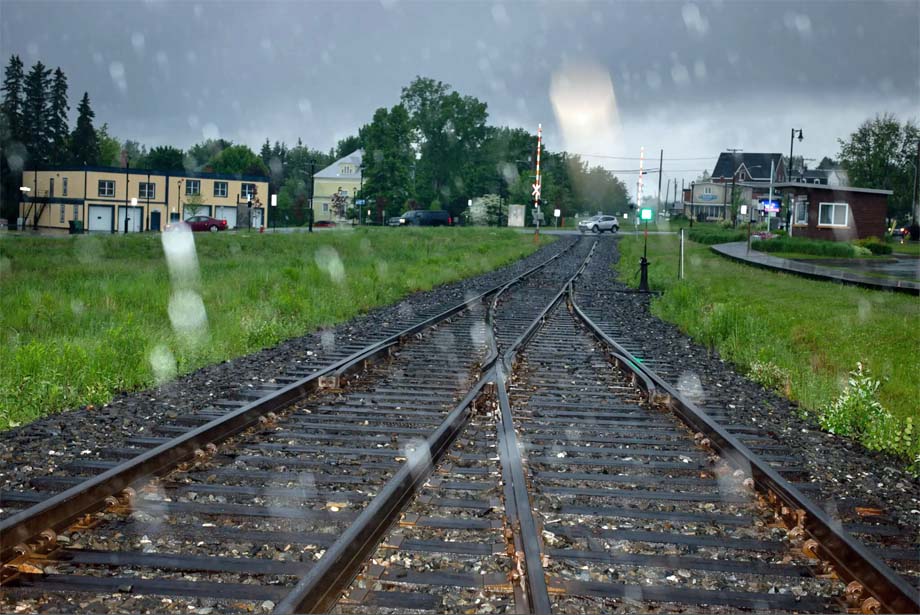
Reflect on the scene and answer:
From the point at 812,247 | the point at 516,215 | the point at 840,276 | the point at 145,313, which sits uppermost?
the point at 516,215

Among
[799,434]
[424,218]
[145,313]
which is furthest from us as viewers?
[424,218]

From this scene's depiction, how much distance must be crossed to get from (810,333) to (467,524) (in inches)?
441

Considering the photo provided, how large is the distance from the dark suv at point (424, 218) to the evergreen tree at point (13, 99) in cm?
5371

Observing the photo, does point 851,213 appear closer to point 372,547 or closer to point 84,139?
point 372,547

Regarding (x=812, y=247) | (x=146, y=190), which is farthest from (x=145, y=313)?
(x=146, y=190)

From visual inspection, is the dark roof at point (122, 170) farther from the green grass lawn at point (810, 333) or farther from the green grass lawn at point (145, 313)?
the green grass lawn at point (810, 333)

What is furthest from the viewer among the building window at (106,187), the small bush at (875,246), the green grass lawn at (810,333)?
the building window at (106,187)

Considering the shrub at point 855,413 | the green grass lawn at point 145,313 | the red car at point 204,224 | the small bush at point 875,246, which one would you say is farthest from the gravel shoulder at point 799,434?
the red car at point 204,224

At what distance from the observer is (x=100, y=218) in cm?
8931

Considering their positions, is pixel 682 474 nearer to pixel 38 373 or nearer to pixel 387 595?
pixel 387 595

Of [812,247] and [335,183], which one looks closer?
[812,247]

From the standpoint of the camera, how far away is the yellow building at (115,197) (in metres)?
88.4

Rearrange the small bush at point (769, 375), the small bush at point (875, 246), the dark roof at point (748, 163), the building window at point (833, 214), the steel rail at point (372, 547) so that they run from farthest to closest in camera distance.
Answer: the dark roof at point (748, 163), the building window at point (833, 214), the small bush at point (875, 246), the small bush at point (769, 375), the steel rail at point (372, 547)

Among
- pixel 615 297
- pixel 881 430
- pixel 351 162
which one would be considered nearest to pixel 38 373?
pixel 881 430
